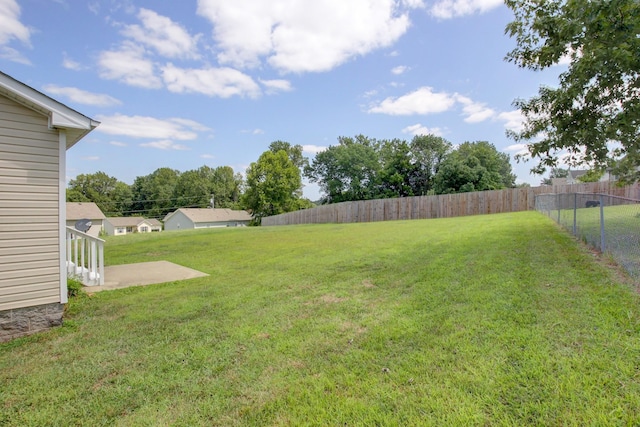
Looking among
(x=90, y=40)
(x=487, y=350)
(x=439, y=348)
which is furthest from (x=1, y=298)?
(x=90, y=40)

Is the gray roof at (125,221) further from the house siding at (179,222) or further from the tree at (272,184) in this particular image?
the tree at (272,184)

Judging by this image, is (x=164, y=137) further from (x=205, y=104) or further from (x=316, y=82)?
(x=316, y=82)

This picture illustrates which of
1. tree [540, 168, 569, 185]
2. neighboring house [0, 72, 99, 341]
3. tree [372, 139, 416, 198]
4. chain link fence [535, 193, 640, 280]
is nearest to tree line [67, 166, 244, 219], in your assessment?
tree [372, 139, 416, 198]

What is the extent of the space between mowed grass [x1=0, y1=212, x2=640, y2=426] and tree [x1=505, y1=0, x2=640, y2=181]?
252 cm

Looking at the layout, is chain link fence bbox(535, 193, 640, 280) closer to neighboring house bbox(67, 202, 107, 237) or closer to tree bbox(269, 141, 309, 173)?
neighboring house bbox(67, 202, 107, 237)

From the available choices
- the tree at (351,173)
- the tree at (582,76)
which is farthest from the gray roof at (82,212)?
the tree at (582,76)

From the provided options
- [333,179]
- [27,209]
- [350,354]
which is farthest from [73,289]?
[333,179]

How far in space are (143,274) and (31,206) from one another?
316 centimetres

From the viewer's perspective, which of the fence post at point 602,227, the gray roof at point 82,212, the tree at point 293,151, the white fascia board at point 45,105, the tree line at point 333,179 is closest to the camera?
the white fascia board at point 45,105

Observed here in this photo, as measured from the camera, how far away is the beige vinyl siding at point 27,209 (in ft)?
11.8

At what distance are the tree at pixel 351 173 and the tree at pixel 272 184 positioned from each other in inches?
204

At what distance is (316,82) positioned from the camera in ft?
68.3

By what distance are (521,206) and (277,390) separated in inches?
921

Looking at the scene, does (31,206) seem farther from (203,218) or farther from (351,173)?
(203,218)
